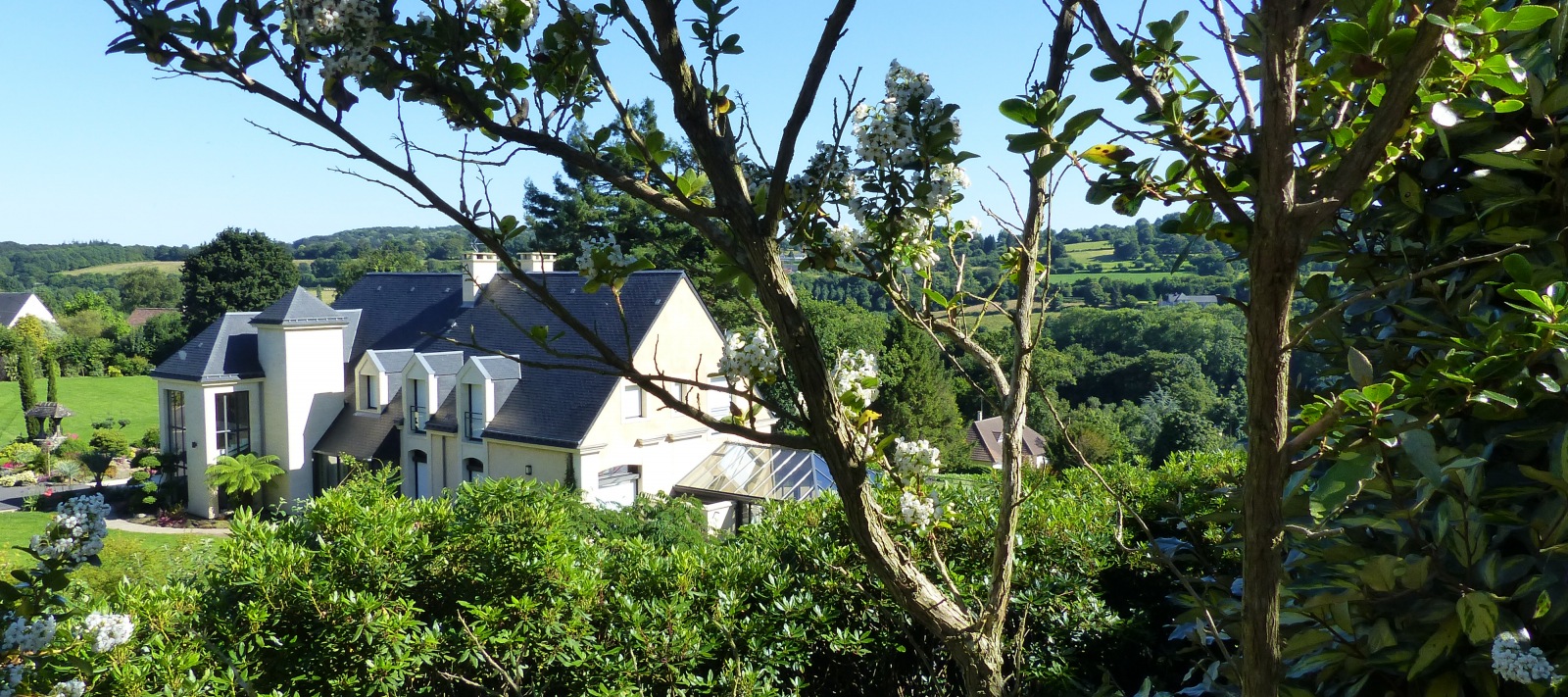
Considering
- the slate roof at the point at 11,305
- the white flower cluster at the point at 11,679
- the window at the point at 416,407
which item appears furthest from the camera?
the slate roof at the point at 11,305

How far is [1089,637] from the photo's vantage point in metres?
2.98

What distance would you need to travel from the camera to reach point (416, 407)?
1683 centimetres

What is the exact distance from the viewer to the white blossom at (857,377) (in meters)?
1.65

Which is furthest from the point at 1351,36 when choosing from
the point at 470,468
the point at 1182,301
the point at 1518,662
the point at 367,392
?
the point at 1182,301

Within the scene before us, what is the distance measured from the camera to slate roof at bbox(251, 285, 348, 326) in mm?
18094

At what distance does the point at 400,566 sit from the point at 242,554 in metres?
0.48

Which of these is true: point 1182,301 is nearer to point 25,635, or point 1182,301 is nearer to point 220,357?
point 220,357

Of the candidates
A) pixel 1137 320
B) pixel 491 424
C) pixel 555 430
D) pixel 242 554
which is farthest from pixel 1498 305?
pixel 1137 320

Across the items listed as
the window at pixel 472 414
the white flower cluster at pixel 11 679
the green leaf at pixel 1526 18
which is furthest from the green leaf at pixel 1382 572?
the window at pixel 472 414

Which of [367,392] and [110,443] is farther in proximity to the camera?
[110,443]

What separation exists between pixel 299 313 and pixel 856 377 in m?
19.2

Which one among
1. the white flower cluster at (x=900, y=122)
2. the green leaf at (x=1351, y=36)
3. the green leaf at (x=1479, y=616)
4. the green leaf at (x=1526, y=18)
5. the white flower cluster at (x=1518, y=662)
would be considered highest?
the white flower cluster at (x=900, y=122)

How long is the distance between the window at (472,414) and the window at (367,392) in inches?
139

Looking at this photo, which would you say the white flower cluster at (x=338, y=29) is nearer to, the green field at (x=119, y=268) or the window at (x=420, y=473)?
the window at (x=420, y=473)
